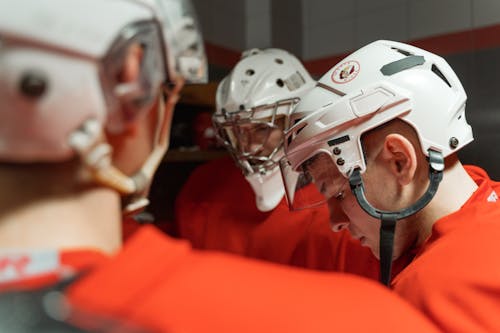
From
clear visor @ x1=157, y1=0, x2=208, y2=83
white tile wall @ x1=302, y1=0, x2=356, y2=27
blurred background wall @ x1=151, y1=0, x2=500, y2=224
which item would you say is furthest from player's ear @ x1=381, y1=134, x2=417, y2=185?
white tile wall @ x1=302, y1=0, x2=356, y2=27

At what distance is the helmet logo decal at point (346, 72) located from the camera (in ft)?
4.34

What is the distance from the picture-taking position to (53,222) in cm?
56

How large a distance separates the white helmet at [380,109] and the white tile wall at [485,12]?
1287 millimetres

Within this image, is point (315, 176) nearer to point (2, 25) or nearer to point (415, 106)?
point (415, 106)

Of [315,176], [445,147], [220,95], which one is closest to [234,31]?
[220,95]

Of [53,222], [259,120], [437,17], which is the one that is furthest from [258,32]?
[53,222]

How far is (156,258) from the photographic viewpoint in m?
0.54

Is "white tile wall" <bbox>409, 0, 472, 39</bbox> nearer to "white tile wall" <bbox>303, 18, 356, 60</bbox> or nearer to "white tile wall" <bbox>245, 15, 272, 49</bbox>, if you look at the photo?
"white tile wall" <bbox>303, 18, 356, 60</bbox>

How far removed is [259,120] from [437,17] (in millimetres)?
1273

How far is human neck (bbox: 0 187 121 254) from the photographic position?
1.81 feet

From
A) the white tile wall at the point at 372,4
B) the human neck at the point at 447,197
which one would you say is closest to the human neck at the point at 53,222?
the human neck at the point at 447,197

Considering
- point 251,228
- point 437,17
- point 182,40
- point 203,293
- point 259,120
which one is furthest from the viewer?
point 437,17

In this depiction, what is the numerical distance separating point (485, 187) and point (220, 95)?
116 centimetres

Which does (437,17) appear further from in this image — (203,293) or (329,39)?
(203,293)
